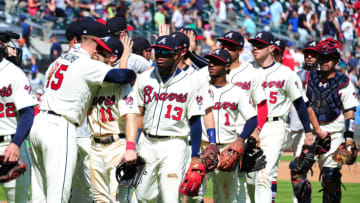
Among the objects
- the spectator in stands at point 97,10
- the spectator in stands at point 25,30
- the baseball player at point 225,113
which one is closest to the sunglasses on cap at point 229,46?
the baseball player at point 225,113

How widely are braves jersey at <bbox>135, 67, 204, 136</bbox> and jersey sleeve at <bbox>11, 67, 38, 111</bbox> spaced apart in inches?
44.2

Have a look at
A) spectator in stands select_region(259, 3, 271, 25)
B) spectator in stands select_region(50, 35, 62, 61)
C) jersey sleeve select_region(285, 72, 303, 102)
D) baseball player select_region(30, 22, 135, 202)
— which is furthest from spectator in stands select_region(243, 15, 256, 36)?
baseball player select_region(30, 22, 135, 202)

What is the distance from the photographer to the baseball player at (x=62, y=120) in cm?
561

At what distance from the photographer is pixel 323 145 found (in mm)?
8586

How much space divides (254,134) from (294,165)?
1.32m

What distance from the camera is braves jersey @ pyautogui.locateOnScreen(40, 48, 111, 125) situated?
18.7ft

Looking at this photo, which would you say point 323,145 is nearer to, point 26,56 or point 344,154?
point 344,154

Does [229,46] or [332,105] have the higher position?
[229,46]

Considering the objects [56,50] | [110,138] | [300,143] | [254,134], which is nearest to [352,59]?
[56,50]

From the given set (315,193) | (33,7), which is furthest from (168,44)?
(33,7)

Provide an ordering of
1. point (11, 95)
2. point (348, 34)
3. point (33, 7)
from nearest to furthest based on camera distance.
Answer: point (11, 95), point (33, 7), point (348, 34)

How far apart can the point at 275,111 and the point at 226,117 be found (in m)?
1.32

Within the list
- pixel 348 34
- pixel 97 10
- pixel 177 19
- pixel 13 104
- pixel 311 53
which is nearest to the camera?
pixel 13 104

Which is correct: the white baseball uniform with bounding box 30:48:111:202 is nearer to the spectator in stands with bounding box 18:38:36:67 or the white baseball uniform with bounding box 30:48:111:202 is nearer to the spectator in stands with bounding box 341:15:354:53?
the spectator in stands with bounding box 18:38:36:67
